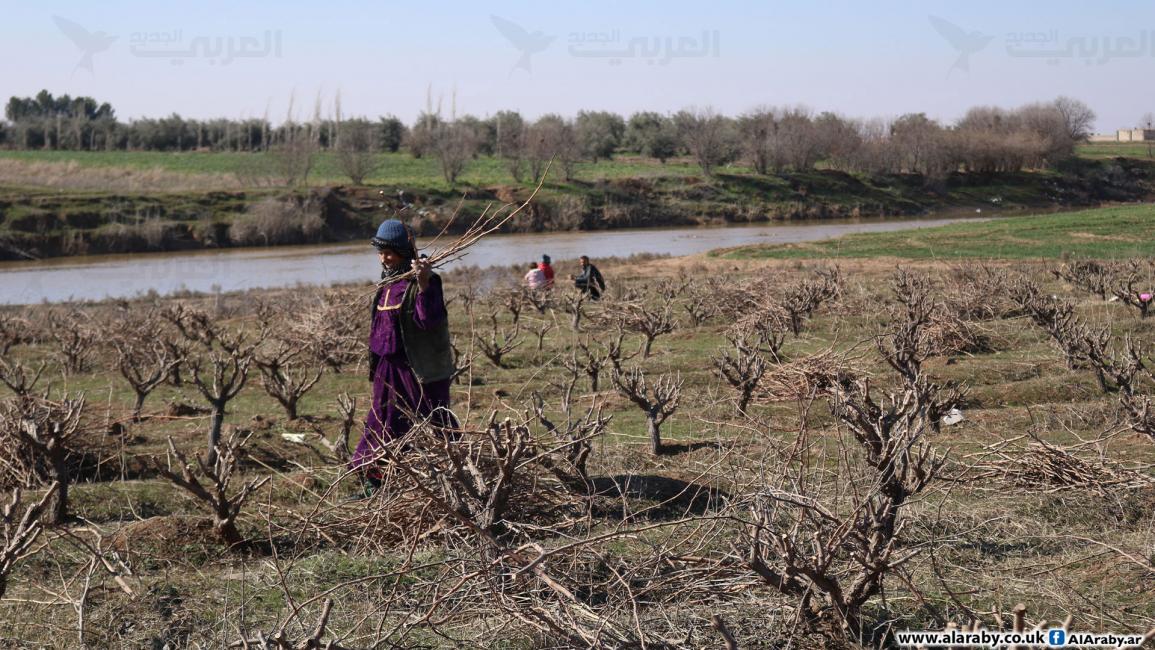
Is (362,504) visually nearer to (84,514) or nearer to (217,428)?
(84,514)

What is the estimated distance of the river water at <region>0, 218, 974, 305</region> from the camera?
29578 mm

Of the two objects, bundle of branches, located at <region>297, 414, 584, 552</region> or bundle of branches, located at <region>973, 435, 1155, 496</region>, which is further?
bundle of branches, located at <region>973, 435, 1155, 496</region>

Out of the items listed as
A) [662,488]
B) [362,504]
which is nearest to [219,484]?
[362,504]

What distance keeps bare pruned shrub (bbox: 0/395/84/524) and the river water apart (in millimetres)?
17894

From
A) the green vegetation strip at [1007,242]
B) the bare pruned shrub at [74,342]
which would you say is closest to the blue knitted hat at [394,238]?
the bare pruned shrub at [74,342]

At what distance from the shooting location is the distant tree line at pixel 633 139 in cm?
5812

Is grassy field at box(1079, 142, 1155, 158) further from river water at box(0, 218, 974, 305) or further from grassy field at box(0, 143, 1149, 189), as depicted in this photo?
river water at box(0, 218, 974, 305)

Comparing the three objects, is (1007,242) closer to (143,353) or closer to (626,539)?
(143,353)

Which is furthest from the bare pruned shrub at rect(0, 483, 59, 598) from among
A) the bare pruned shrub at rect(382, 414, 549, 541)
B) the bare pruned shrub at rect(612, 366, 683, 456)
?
the bare pruned shrub at rect(612, 366, 683, 456)

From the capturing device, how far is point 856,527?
13.5 feet

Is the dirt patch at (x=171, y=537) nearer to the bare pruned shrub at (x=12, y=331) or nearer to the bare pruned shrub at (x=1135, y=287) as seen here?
the bare pruned shrub at (x=12, y=331)

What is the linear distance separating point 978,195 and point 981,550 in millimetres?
57129

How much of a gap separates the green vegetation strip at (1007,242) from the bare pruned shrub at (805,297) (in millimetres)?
7488

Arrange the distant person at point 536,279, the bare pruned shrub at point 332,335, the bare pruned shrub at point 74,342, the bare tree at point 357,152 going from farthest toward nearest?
the bare tree at point 357,152
the distant person at point 536,279
the bare pruned shrub at point 74,342
the bare pruned shrub at point 332,335
